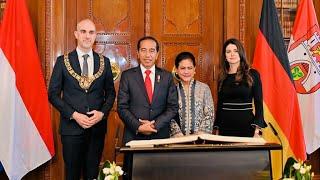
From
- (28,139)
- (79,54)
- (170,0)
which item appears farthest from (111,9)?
(28,139)

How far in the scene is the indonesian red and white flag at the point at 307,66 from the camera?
4.12m

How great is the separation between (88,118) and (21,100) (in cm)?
92

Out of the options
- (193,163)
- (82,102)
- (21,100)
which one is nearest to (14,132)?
(21,100)

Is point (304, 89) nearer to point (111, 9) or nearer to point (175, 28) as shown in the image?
point (175, 28)

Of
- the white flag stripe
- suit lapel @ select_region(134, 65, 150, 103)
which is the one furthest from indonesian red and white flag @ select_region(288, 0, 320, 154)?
the white flag stripe

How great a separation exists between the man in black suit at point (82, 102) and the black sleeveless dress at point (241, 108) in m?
0.87

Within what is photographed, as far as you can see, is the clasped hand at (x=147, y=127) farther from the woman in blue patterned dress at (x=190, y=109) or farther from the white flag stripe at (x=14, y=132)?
the white flag stripe at (x=14, y=132)

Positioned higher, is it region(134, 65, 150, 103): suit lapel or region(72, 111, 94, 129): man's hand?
region(134, 65, 150, 103): suit lapel

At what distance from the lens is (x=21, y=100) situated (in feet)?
12.1

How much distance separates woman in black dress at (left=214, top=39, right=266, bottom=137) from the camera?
323 cm

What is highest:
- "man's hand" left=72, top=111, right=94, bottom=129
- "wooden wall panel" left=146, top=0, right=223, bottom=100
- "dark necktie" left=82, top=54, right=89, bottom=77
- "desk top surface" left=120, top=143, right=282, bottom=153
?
"wooden wall panel" left=146, top=0, right=223, bottom=100

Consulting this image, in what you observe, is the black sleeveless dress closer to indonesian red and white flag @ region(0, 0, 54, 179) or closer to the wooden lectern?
the wooden lectern

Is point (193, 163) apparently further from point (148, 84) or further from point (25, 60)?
point (25, 60)

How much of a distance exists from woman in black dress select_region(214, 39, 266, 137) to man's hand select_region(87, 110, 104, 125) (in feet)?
3.03
